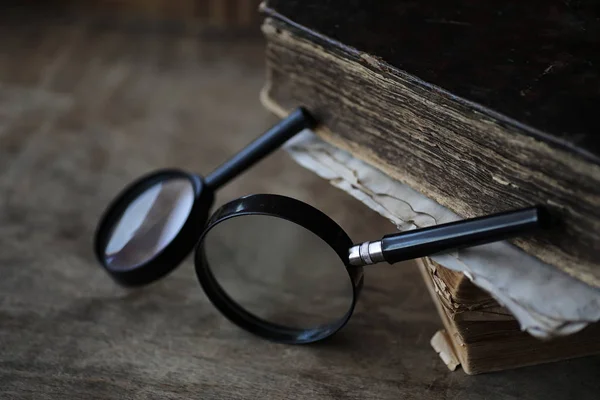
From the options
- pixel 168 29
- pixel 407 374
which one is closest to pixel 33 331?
pixel 407 374

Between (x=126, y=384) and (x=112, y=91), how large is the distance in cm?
53

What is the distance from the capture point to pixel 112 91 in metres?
0.99

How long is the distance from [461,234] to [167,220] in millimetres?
309

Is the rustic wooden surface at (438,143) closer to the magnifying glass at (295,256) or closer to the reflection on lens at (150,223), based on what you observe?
the magnifying glass at (295,256)

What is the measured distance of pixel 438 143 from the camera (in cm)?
56

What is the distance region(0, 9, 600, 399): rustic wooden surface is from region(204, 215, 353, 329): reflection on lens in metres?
0.03

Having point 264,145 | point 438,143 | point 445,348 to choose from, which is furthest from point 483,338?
point 264,145

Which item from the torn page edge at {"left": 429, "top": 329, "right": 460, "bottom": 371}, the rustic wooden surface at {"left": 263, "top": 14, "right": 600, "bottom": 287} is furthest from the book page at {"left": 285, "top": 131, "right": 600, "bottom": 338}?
the torn page edge at {"left": 429, "top": 329, "right": 460, "bottom": 371}

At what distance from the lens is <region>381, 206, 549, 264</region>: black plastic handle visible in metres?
0.48

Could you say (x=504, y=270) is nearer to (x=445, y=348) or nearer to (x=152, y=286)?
(x=445, y=348)

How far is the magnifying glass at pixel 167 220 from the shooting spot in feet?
2.17

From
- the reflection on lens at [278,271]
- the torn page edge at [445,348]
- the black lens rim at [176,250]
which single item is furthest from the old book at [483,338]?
the black lens rim at [176,250]

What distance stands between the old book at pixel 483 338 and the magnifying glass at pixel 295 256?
5 centimetres

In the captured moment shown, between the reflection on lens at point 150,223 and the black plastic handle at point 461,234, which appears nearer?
the black plastic handle at point 461,234
